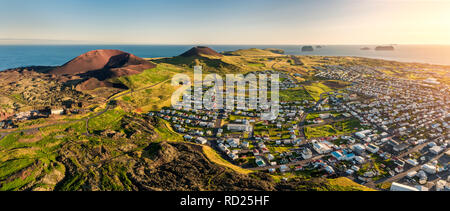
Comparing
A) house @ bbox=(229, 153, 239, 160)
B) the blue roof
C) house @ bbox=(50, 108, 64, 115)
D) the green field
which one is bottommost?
house @ bbox=(229, 153, 239, 160)

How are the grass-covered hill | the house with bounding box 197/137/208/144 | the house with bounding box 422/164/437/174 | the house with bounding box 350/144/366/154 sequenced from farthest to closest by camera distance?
the house with bounding box 197/137/208/144 → the house with bounding box 350/144/366/154 → the house with bounding box 422/164/437/174 → the grass-covered hill

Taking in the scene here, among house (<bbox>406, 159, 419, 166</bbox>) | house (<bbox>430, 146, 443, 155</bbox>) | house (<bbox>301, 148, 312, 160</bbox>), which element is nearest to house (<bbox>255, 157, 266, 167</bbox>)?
house (<bbox>301, 148, 312, 160</bbox>)

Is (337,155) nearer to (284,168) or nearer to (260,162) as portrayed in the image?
(284,168)

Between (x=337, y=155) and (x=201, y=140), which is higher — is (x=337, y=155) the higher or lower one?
the lower one

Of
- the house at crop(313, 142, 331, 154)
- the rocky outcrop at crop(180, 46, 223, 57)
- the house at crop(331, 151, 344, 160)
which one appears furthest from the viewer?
the rocky outcrop at crop(180, 46, 223, 57)

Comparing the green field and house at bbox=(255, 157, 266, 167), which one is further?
the green field

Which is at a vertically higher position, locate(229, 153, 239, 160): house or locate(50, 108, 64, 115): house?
locate(50, 108, 64, 115): house

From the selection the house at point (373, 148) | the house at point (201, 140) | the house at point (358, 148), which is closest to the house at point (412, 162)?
the house at point (373, 148)

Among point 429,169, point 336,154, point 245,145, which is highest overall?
point 245,145

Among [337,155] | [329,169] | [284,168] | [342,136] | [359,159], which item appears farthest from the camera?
[342,136]

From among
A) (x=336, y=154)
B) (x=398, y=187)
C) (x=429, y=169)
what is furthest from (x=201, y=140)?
(x=429, y=169)

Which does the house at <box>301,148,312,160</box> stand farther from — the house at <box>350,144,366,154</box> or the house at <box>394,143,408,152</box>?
the house at <box>394,143,408,152</box>

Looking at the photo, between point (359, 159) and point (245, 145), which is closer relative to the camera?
point (359, 159)
